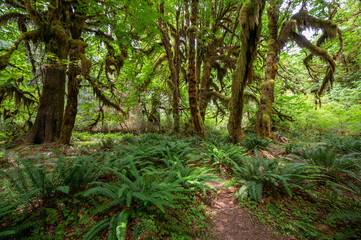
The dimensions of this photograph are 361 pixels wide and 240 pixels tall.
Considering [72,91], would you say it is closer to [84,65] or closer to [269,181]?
[84,65]

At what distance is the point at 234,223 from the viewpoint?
1916 mm

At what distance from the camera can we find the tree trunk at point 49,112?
508 cm

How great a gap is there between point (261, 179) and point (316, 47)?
6.51 metres

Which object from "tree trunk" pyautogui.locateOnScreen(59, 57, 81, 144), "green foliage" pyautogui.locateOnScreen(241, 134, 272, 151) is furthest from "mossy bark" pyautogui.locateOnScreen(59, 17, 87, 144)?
"green foliage" pyautogui.locateOnScreen(241, 134, 272, 151)

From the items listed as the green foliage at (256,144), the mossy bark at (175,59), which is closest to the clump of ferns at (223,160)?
the green foliage at (256,144)

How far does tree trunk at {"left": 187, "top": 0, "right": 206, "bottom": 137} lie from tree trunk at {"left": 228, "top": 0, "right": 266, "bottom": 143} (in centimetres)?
140

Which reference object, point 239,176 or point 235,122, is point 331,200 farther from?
point 235,122

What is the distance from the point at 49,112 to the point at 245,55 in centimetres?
735

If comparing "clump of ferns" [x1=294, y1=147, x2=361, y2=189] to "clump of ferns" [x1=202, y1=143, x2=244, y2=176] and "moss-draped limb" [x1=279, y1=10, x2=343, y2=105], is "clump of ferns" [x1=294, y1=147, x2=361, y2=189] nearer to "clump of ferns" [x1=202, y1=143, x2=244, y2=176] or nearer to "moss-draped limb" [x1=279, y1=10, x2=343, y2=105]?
"clump of ferns" [x1=202, y1=143, x2=244, y2=176]

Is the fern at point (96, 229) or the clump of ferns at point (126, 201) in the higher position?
the clump of ferns at point (126, 201)

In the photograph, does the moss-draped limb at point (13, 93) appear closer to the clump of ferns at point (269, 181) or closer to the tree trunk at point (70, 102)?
the tree trunk at point (70, 102)

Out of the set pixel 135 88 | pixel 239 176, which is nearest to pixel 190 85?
pixel 135 88

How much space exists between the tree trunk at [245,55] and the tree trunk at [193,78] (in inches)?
55.2

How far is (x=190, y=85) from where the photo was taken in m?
5.84
